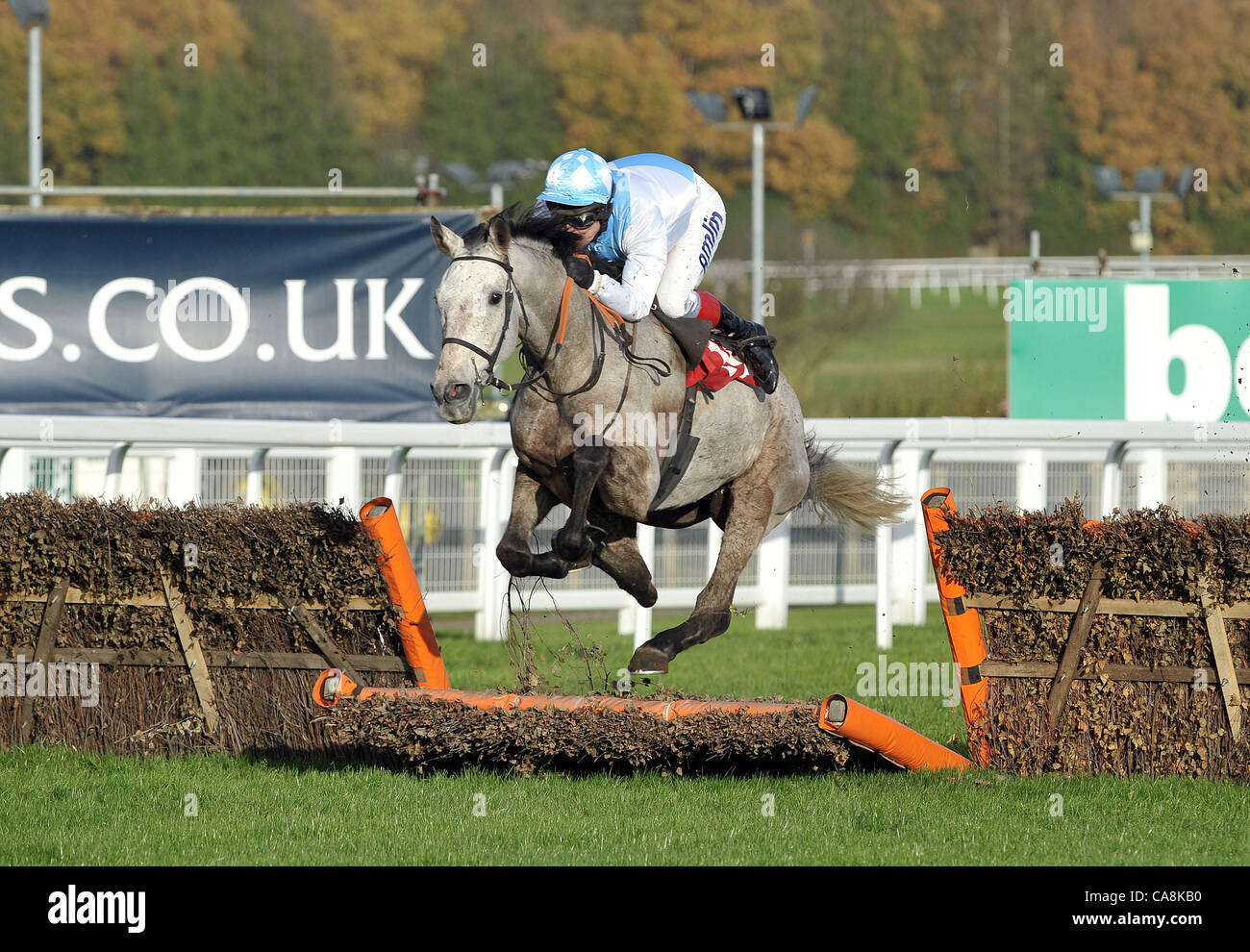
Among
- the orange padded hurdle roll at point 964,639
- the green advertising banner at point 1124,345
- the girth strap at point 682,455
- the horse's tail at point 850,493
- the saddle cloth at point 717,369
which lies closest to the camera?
the girth strap at point 682,455

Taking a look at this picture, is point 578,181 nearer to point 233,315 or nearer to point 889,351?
point 233,315

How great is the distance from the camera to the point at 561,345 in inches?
199

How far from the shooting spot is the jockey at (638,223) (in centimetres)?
515

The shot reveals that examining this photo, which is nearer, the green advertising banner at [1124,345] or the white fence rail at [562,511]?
the white fence rail at [562,511]

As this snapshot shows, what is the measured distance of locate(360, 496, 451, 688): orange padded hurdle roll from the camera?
6238 mm

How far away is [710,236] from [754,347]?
50 cm

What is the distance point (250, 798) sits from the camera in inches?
225

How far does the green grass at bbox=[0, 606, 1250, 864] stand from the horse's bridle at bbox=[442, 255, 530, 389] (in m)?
1.40

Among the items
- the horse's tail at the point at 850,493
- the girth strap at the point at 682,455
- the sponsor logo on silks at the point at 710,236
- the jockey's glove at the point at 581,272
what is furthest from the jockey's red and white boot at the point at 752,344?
the jockey's glove at the point at 581,272

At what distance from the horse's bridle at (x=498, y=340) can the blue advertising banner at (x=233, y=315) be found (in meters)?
5.52

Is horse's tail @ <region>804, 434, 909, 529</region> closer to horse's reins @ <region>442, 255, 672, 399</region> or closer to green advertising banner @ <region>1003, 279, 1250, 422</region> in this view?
horse's reins @ <region>442, 255, 672, 399</region>

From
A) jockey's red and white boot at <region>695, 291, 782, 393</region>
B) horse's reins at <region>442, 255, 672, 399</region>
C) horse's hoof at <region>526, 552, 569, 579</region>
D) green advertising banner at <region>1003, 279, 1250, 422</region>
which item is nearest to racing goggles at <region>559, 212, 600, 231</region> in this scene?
horse's reins at <region>442, 255, 672, 399</region>

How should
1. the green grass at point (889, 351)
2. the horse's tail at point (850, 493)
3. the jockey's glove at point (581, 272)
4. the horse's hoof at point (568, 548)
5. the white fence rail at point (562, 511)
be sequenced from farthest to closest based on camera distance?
the green grass at point (889, 351) → the white fence rail at point (562, 511) → the horse's tail at point (850, 493) → the jockey's glove at point (581, 272) → the horse's hoof at point (568, 548)

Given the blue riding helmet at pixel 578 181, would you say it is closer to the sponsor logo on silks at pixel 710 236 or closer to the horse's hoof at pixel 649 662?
the sponsor logo on silks at pixel 710 236
